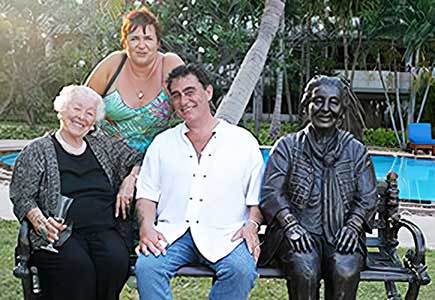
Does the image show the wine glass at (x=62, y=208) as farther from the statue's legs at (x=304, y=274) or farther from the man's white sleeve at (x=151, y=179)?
the statue's legs at (x=304, y=274)

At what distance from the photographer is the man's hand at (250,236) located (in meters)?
3.22

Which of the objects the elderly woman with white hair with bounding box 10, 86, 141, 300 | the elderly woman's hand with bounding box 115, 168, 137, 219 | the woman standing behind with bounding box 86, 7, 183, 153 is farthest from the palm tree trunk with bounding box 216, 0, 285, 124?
the elderly woman with white hair with bounding box 10, 86, 141, 300

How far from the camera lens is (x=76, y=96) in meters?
Result: 3.37

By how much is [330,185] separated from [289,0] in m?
13.9

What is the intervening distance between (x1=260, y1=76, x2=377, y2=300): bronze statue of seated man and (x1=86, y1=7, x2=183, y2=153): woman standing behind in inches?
29.3

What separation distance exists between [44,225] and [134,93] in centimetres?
93

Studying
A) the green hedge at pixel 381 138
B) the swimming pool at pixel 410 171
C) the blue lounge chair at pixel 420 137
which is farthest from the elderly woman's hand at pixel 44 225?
the green hedge at pixel 381 138

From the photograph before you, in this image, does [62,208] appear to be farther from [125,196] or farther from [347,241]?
[347,241]

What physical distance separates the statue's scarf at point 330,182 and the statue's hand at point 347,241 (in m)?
0.04

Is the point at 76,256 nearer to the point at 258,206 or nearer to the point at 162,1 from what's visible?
the point at 258,206

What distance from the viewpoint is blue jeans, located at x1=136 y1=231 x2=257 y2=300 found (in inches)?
121

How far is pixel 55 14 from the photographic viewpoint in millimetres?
19500

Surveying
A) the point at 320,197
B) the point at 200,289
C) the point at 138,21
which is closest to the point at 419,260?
the point at 320,197

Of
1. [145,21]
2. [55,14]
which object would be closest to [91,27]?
[55,14]
